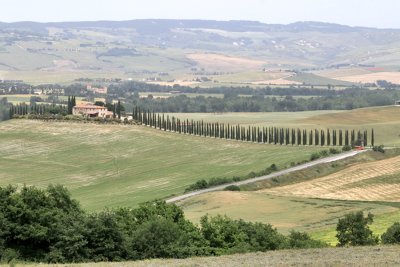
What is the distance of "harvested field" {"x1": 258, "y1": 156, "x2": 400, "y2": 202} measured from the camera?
11494cm

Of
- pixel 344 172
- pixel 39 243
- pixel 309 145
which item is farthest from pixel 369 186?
pixel 39 243

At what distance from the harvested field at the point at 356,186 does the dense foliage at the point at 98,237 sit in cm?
4843

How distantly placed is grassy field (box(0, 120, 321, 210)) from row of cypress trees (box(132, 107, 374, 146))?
4635mm

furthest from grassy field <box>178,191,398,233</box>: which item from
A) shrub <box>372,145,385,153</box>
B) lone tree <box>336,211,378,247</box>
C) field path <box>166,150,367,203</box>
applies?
shrub <box>372,145,385,153</box>

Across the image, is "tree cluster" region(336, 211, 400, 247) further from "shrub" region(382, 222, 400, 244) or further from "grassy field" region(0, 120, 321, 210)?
"grassy field" region(0, 120, 321, 210)

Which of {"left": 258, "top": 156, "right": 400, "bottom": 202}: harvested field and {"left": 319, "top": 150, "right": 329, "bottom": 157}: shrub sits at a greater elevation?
{"left": 319, "top": 150, "right": 329, "bottom": 157}: shrub

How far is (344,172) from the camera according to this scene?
130000 millimetres

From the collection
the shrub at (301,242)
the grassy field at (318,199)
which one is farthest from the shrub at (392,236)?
the grassy field at (318,199)

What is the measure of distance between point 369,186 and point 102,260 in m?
66.8

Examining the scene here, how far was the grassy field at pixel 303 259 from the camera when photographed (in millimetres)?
50156

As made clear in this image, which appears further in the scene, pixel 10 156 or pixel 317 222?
pixel 10 156

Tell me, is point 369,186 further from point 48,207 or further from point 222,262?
point 222,262

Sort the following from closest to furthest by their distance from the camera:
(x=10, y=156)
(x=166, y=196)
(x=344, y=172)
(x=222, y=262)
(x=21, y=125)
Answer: (x=222, y=262)
(x=166, y=196)
(x=344, y=172)
(x=10, y=156)
(x=21, y=125)

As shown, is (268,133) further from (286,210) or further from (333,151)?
(286,210)
